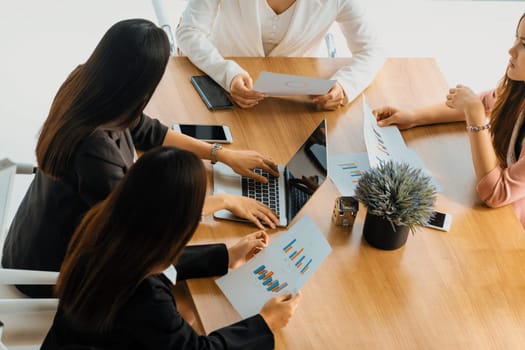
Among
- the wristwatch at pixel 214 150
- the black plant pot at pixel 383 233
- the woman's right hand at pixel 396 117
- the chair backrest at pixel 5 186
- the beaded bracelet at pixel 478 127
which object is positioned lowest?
the black plant pot at pixel 383 233

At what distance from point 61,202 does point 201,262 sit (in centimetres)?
40

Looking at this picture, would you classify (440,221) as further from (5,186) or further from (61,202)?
(5,186)

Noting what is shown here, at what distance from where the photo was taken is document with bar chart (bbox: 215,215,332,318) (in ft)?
4.47

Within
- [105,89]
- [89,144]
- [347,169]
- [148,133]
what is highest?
[105,89]

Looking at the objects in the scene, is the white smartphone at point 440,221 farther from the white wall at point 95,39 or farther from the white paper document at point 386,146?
the white wall at point 95,39

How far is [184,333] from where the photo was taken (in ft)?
4.10

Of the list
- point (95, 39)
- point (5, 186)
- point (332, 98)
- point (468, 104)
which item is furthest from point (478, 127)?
point (95, 39)

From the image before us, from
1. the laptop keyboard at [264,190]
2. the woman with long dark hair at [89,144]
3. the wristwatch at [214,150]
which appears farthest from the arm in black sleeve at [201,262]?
the wristwatch at [214,150]

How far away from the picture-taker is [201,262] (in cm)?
138

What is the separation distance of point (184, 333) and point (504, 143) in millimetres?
1230

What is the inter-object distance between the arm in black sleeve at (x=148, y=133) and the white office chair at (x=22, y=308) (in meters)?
0.38

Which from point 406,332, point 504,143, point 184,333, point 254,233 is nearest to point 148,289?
point 184,333

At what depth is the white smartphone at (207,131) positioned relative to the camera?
1783 mm

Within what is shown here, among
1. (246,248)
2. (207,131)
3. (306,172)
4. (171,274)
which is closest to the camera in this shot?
(171,274)
